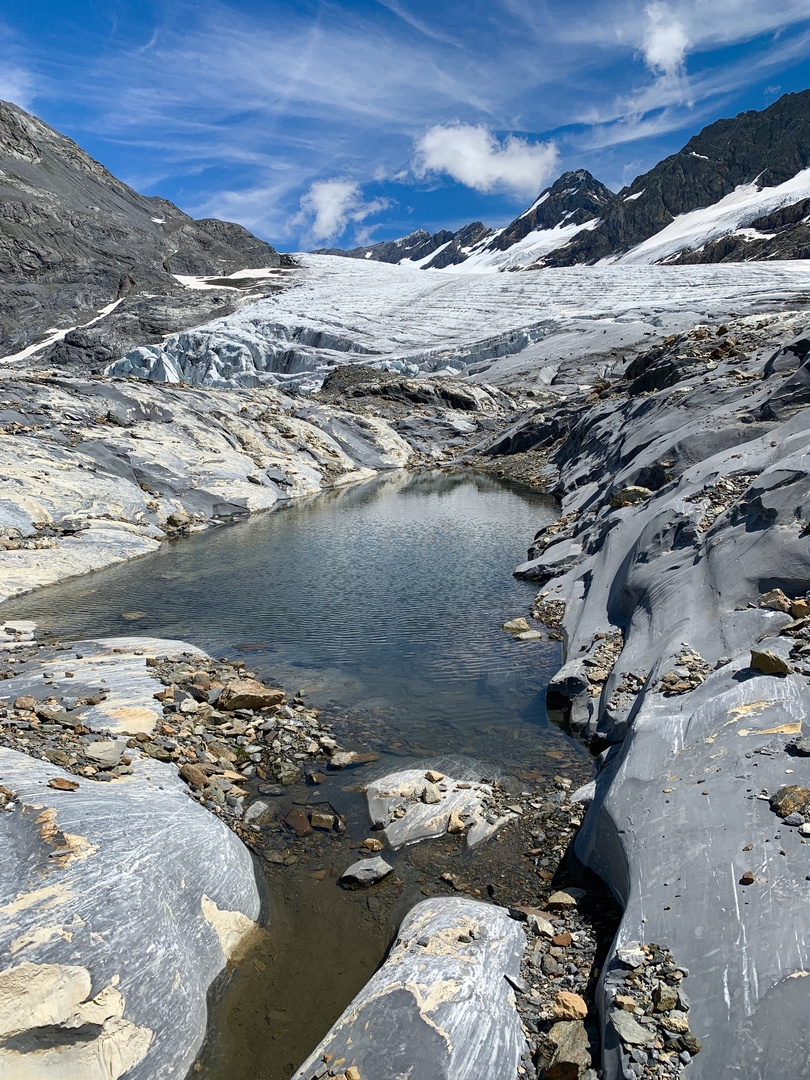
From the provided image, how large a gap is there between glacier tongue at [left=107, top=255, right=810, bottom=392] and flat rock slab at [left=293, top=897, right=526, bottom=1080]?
209 feet

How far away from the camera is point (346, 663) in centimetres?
1330

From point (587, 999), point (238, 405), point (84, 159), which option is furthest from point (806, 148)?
point (587, 999)

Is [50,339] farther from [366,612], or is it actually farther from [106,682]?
[106,682]

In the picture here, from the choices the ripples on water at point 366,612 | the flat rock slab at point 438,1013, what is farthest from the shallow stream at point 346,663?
the flat rock slab at point 438,1013

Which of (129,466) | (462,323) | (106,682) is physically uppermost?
(462,323)

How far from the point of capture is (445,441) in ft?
176

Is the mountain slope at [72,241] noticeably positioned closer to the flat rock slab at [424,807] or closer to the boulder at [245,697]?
the boulder at [245,697]

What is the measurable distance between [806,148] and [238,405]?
227 metres

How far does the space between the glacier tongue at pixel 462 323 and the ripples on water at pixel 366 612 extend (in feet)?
149

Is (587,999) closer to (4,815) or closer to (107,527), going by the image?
(4,815)

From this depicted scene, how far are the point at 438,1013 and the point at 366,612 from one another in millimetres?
11540

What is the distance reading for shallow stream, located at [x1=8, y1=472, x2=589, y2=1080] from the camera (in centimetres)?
602

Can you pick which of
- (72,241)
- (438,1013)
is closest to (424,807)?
(438,1013)

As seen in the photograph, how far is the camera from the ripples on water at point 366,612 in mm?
11461
